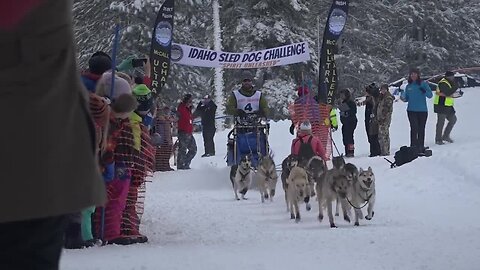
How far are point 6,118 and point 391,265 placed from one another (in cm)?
382

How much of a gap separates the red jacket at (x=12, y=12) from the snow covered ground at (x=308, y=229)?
326 cm

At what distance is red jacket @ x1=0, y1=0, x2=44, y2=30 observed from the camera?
4.75ft

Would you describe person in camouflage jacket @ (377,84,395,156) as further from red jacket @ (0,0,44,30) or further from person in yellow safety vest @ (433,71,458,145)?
red jacket @ (0,0,44,30)

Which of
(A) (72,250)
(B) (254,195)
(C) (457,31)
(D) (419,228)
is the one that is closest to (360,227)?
(D) (419,228)

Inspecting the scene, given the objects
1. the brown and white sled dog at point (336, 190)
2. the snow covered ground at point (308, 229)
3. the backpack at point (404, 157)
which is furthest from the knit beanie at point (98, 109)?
the backpack at point (404, 157)

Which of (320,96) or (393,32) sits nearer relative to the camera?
(320,96)

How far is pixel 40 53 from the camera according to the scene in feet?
4.88

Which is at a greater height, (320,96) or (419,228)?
(320,96)

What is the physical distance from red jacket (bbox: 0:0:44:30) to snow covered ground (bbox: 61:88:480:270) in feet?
10.7

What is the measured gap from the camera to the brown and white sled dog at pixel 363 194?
807cm

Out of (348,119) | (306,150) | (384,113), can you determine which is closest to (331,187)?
(306,150)

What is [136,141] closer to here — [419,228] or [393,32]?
[419,228]

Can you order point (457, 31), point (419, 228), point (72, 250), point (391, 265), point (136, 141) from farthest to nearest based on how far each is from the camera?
1. point (457, 31)
2. point (419, 228)
3. point (136, 141)
4. point (72, 250)
5. point (391, 265)

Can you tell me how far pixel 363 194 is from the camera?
26.6ft
